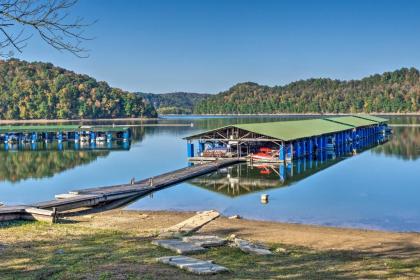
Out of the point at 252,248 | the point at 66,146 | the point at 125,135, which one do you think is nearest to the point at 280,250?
the point at 252,248

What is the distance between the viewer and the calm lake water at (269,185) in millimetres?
25312

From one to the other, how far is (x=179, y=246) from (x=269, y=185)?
2075cm

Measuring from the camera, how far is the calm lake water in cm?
2531

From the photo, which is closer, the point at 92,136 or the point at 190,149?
the point at 190,149

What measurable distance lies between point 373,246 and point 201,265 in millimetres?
7257

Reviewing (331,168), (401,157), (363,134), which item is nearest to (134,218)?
(331,168)

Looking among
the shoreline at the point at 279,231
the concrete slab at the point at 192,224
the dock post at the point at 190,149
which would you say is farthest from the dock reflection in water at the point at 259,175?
Answer: the shoreline at the point at 279,231

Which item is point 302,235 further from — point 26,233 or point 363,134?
point 363,134

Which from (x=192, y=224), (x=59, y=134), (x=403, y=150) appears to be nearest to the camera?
(x=192, y=224)

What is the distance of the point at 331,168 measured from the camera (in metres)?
44.1

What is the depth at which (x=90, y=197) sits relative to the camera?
87.1ft

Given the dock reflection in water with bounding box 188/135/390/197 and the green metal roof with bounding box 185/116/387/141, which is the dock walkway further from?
the green metal roof with bounding box 185/116/387/141

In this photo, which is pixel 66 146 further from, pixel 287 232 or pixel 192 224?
pixel 287 232

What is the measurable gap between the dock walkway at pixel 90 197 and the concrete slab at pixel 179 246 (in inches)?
254
